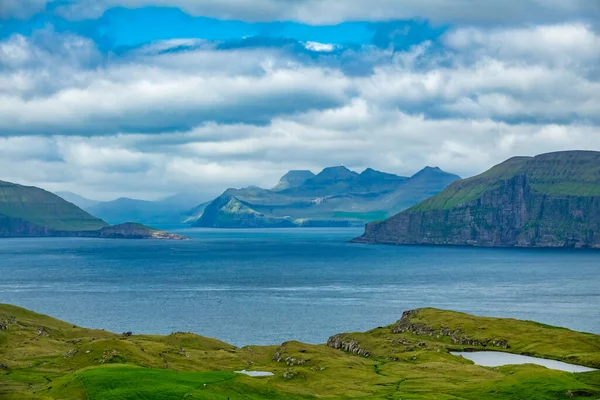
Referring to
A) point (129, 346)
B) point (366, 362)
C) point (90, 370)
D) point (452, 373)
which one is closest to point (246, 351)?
point (366, 362)

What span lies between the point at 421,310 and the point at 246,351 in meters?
62.7

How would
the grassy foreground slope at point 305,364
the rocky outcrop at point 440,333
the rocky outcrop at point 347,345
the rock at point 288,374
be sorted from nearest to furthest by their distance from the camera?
1. the grassy foreground slope at point 305,364
2. the rock at point 288,374
3. the rocky outcrop at point 347,345
4. the rocky outcrop at point 440,333

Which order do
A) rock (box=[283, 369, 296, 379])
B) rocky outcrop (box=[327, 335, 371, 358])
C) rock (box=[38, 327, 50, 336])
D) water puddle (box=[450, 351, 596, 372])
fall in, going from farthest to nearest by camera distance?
1. rock (box=[38, 327, 50, 336])
2. rocky outcrop (box=[327, 335, 371, 358])
3. water puddle (box=[450, 351, 596, 372])
4. rock (box=[283, 369, 296, 379])

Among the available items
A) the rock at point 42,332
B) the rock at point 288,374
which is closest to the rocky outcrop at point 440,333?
the rock at point 288,374

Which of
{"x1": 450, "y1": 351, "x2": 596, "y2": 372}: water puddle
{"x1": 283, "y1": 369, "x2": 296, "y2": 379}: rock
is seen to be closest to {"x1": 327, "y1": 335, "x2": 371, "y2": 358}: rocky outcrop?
{"x1": 450, "y1": 351, "x2": 596, "y2": 372}: water puddle

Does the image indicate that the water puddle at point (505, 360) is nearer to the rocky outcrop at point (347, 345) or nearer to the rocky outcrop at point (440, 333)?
the rocky outcrop at point (440, 333)

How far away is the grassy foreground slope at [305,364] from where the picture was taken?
3656 inches

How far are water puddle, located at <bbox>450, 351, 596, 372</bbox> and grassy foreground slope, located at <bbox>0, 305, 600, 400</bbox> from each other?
2586 mm

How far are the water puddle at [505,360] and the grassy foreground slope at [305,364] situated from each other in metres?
2.59

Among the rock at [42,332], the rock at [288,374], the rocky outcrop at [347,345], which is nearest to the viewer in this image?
the rock at [288,374]

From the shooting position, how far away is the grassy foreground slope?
92.9 metres

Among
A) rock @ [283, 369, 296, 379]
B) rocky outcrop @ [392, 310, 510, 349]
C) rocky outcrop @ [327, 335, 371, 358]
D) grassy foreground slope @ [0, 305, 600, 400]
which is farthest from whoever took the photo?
rocky outcrop @ [392, 310, 510, 349]

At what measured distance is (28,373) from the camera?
113m

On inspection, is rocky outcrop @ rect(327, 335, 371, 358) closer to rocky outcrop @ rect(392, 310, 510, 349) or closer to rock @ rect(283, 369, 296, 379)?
rocky outcrop @ rect(392, 310, 510, 349)
